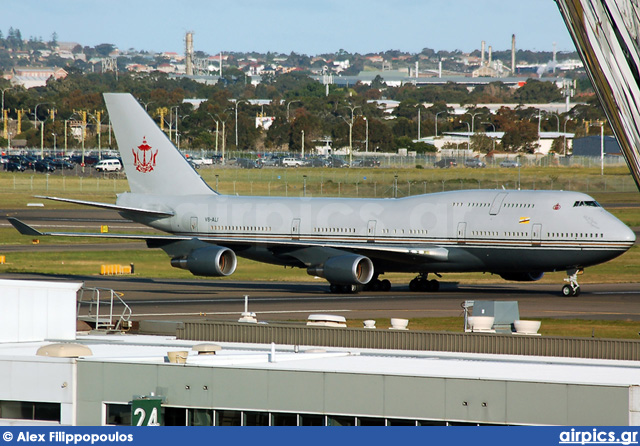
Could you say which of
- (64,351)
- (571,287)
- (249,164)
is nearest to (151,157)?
(571,287)

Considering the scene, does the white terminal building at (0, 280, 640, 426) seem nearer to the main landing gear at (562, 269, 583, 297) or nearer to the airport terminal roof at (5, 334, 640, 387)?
the airport terminal roof at (5, 334, 640, 387)

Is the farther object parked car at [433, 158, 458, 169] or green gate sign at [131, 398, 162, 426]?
parked car at [433, 158, 458, 169]

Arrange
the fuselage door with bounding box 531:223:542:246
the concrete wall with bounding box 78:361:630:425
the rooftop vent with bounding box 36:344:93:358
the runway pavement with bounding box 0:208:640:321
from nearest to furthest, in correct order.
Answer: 1. the concrete wall with bounding box 78:361:630:425
2. the rooftop vent with bounding box 36:344:93:358
3. the runway pavement with bounding box 0:208:640:321
4. the fuselage door with bounding box 531:223:542:246

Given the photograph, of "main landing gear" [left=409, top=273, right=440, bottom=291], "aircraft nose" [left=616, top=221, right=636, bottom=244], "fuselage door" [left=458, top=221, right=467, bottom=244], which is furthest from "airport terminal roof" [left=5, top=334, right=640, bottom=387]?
"main landing gear" [left=409, top=273, right=440, bottom=291]

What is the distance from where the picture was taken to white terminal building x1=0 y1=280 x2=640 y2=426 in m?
18.2

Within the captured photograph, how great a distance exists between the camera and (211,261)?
46.7m

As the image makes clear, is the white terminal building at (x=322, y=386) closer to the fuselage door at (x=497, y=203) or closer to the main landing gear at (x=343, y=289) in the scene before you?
the fuselage door at (x=497, y=203)

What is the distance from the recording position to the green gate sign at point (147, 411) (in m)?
20.3

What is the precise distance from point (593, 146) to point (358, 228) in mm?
146142

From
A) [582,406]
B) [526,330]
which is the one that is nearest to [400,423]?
[582,406]

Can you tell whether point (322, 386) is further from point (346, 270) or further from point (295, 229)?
point (295, 229)

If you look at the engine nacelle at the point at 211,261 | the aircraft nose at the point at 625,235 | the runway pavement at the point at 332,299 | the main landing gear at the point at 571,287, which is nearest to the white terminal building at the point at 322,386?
the runway pavement at the point at 332,299

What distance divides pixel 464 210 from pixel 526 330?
781 inches

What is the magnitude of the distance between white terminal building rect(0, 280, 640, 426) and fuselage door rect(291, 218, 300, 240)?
2355 centimetres
